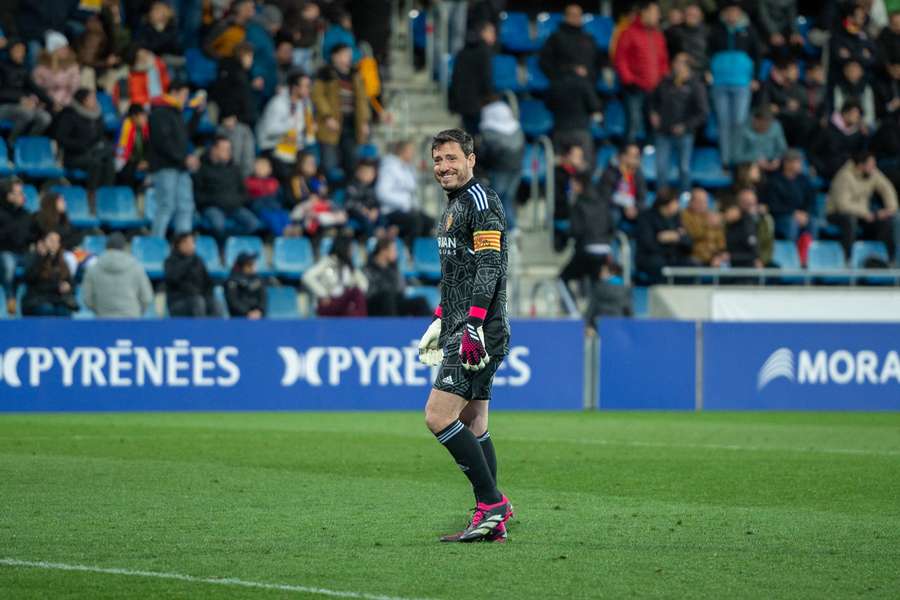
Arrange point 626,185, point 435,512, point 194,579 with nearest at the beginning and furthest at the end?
point 194,579
point 435,512
point 626,185

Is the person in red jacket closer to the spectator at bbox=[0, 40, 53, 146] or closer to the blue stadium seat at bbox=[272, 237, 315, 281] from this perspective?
the blue stadium seat at bbox=[272, 237, 315, 281]

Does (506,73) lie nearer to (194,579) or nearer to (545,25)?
(545,25)

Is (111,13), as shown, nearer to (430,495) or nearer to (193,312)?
(193,312)

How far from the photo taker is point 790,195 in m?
24.8

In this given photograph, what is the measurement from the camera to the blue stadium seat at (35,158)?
21750 mm

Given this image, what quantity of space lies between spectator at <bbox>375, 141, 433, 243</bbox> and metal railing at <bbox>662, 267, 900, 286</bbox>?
143 inches

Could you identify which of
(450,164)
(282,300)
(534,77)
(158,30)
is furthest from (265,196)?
(450,164)

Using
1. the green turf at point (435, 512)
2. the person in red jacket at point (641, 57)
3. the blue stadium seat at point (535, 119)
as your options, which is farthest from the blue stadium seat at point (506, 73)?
the green turf at point (435, 512)

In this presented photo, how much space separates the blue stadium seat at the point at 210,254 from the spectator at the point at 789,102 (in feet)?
31.0

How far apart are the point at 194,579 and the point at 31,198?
588 inches

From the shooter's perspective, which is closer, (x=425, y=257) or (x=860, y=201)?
(x=425, y=257)

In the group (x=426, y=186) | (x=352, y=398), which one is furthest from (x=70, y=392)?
(x=426, y=186)

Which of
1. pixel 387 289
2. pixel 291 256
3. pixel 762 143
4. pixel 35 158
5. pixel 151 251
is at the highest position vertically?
pixel 762 143

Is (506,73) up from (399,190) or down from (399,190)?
up
